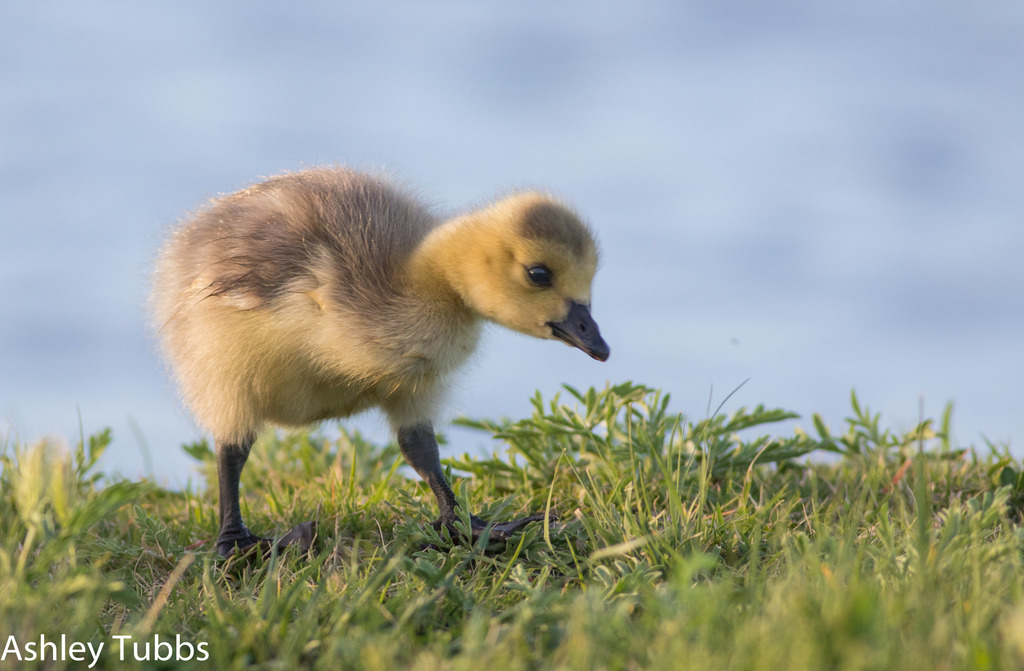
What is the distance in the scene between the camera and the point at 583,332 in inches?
138

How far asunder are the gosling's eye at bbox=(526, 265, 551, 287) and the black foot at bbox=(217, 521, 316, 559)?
136cm

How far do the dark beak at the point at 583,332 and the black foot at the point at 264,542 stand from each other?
4.30 feet

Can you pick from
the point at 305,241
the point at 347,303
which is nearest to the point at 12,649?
the point at 347,303

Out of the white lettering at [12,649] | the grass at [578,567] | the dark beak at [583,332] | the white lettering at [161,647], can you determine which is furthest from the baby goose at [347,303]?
the white lettering at [12,649]

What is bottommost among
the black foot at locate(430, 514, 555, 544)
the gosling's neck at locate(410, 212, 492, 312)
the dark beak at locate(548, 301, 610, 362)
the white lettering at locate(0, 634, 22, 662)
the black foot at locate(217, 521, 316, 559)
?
the white lettering at locate(0, 634, 22, 662)

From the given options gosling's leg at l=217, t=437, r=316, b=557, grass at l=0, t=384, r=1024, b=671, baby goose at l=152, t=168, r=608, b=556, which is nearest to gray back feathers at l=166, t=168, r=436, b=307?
baby goose at l=152, t=168, r=608, b=556

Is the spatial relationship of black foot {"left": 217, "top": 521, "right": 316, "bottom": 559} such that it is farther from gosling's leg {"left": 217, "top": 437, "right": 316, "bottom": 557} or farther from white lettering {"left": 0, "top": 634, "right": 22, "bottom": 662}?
white lettering {"left": 0, "top": 634, "right": 22, "bottom": 662}

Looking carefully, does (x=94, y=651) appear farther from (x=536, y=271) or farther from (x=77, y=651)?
(x=536, y=271)

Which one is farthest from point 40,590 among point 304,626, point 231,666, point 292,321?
point 292,321

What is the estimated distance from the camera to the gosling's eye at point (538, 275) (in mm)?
3463

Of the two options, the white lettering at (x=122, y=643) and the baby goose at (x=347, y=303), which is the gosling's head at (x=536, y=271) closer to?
the baby goose at (x=347, y=303)

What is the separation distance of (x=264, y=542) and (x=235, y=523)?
0.77ft

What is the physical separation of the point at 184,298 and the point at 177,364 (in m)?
0.32

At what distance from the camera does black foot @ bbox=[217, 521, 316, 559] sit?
3.76m
